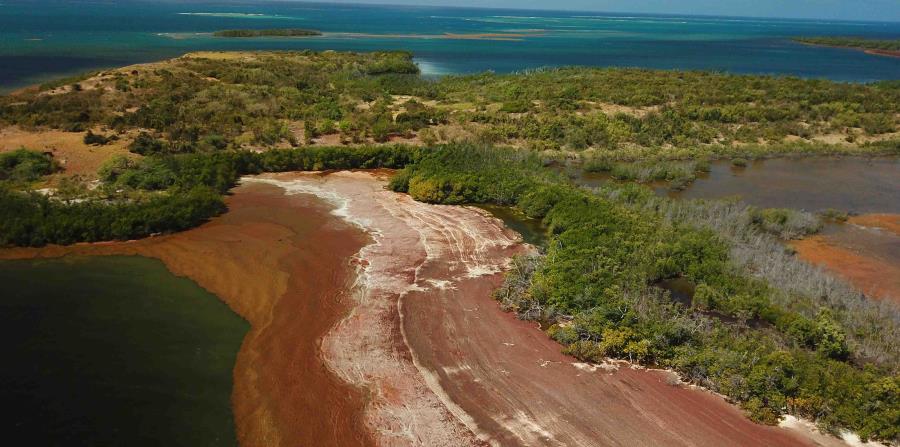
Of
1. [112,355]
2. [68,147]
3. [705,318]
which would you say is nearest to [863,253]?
[705,318]

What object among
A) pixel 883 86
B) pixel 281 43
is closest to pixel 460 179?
pixel 883 86

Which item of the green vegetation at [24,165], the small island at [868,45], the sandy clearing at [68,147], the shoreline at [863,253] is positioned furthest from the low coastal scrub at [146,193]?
the small island at [868,45]

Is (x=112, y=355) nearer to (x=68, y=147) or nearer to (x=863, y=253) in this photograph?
(x=68, y=147)

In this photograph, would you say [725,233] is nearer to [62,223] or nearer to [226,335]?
[226,335]

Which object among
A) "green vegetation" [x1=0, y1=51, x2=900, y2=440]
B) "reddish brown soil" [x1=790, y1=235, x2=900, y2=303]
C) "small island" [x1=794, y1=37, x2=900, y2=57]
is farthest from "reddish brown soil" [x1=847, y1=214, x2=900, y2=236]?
"small island" [x1=794, y1=37, x2=900, y2=57]

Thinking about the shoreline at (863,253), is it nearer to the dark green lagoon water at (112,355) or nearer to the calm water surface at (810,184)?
the calm water surface at (810,184)
